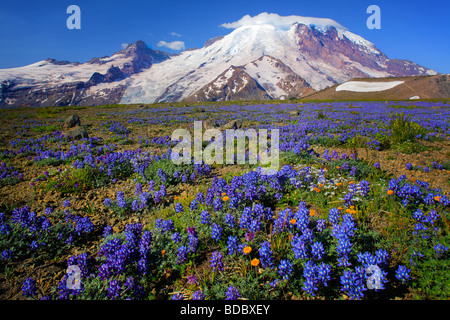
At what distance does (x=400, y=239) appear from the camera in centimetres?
304

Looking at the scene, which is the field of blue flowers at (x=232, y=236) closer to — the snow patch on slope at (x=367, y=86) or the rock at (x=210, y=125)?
the rock at (x=210, y=125)

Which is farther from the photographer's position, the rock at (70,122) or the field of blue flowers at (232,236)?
the rock at (70,122)

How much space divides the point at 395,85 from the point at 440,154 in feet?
246

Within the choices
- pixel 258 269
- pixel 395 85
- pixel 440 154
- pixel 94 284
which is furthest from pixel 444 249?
pixel 395 85

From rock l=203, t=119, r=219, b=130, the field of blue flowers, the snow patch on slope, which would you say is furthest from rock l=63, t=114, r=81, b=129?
the snow patch on slope

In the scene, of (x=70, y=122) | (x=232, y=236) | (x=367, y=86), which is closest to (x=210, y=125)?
(x=70, y=122)
